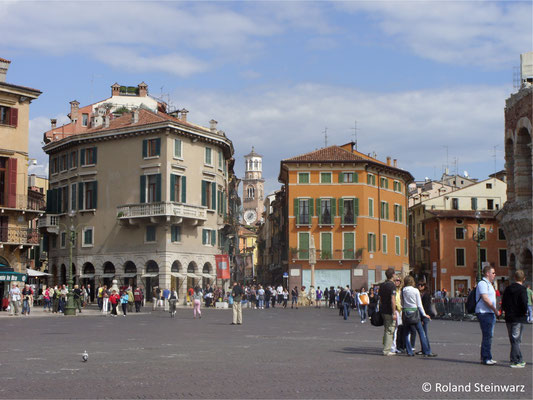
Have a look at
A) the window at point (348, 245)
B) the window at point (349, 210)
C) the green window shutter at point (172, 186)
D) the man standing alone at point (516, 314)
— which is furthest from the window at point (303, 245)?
the man standing alone at point (516, 314)

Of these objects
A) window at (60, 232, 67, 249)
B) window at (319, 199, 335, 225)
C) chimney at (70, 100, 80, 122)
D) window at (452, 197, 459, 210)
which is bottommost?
window at (60, 232, 67, 249)

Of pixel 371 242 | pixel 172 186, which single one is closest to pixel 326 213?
pixel 371 242

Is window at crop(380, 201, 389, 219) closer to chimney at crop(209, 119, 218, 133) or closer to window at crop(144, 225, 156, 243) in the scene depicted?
chimney at crop(209, 119, 218, 133)

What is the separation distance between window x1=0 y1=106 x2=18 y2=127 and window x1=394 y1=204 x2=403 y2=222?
40.1 meters

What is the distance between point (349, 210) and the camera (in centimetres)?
6975

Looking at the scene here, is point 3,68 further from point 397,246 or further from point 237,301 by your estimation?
point 397,246

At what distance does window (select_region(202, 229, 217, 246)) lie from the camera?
5941 cm

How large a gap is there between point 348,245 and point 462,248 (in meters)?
14.0

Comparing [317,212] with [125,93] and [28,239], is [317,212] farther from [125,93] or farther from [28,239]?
[28,239]

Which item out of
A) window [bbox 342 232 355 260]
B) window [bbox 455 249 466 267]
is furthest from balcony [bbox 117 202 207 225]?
window [bbox 455 249 466 267]

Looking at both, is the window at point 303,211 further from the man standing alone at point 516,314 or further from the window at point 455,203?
the man standing alone at point 516,314

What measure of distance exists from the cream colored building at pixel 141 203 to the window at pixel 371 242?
48.4 feet

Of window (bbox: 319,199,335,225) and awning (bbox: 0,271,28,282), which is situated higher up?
window (bbox: 319,199,335,225)

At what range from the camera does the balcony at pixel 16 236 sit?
4419cm
